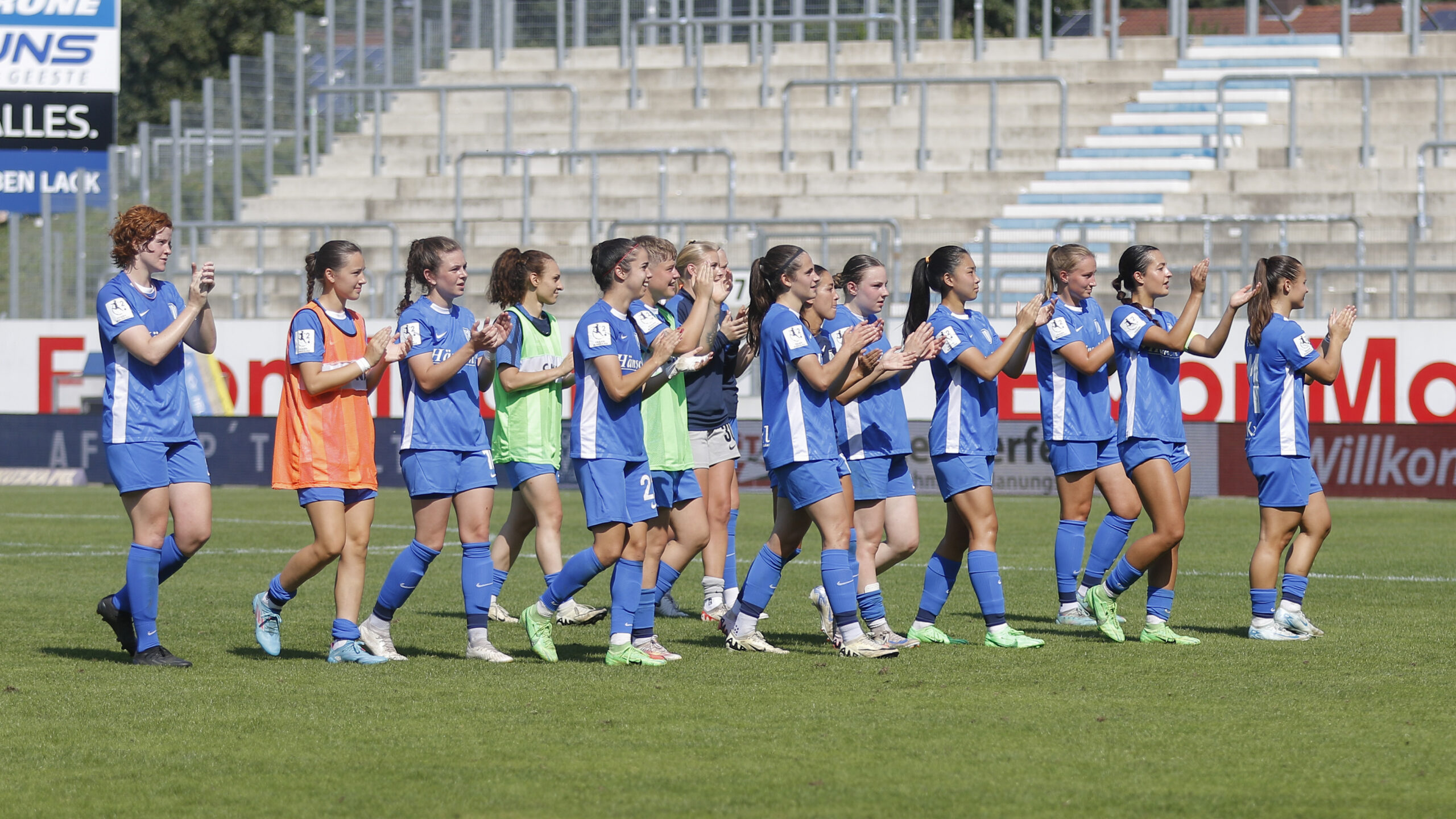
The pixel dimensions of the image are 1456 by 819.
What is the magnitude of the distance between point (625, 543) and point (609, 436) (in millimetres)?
561

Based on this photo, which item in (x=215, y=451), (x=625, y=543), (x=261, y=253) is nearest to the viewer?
(x=625, y=543)

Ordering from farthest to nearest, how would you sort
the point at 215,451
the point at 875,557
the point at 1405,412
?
the point at 215,451, the point at 1405,412, the point at 875,557

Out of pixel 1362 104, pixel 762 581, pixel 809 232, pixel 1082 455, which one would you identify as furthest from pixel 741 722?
pixel 1362 104

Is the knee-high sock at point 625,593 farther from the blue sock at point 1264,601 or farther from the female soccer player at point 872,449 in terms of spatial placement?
the blue sock at point 1264,601

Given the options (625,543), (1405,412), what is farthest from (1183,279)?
(625,543)

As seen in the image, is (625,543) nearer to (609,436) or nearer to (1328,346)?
(609,436)

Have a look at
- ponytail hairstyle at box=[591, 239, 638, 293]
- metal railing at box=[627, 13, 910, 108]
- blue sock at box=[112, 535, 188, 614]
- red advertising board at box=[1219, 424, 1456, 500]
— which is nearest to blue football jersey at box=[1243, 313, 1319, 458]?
ponytail hairstyle at box=[591, 239, 638, 293]

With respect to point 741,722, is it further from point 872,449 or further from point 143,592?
point 143,592

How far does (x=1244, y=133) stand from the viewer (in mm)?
29250

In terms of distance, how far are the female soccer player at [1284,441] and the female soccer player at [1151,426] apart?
9.0 inches

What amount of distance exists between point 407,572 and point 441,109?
24343mm

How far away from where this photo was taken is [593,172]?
1128 inches

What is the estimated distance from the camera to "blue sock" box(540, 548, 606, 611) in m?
8.62

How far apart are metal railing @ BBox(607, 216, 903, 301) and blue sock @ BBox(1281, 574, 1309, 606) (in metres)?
14.5
